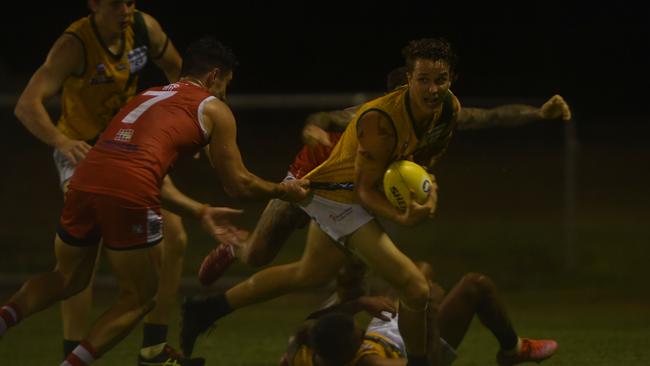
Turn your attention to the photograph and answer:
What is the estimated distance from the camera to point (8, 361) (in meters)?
9.39

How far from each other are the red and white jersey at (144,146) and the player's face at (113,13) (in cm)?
129

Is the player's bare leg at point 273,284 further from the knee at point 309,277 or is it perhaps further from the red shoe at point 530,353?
the red shoe at point 530,353

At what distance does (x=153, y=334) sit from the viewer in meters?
8.42

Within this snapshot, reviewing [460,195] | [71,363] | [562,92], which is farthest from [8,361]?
[562,92]

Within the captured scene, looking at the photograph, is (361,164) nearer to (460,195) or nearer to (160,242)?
(160,242)

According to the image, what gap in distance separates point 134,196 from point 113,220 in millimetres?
170

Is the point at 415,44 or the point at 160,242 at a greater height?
the point at 415,44

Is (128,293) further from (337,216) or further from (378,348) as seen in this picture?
(378,348)

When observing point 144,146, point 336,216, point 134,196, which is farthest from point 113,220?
point 336,216

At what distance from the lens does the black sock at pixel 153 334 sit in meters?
8.38

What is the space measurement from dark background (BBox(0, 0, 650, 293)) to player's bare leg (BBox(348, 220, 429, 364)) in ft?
15.7

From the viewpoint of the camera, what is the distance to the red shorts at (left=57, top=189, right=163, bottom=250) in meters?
7.24

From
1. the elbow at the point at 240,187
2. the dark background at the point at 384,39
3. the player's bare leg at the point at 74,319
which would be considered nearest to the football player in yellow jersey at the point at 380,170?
Result: the elbow at the point at 240,187

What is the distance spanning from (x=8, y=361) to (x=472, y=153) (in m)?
7.94
